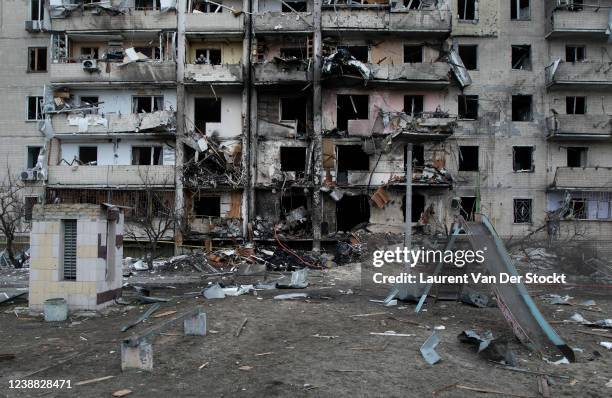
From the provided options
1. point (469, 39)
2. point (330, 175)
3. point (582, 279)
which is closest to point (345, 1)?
point (469, 39)

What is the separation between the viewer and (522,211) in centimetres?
2861

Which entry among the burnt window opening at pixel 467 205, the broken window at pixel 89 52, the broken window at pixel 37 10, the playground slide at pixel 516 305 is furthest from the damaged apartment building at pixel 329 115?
the playground slide at pixel 516 305

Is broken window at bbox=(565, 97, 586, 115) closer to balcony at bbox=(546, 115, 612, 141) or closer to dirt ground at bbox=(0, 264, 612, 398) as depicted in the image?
balcony at bbox=(546, 115, 612, 141)

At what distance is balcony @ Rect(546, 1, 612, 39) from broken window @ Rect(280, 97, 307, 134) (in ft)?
49.7

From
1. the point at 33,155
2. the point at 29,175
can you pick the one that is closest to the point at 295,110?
the point at 29,175

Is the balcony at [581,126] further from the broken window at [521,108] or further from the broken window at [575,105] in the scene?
the broken window at [521,108]

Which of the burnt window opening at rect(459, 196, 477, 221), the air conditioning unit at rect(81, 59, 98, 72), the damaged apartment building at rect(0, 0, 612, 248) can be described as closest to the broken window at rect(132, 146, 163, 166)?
the damaged apartment building at rect(0, 0, 612, 248)

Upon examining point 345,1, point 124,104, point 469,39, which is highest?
point 345,1

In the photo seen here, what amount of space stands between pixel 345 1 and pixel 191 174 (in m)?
13.6

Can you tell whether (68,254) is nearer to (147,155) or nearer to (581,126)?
(147,155)

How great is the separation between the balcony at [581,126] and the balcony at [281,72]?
14.4m

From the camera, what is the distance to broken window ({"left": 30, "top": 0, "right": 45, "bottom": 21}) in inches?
1235

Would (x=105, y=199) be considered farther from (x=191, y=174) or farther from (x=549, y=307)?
(x=549, y=307)

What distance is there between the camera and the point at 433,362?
7051 mm
